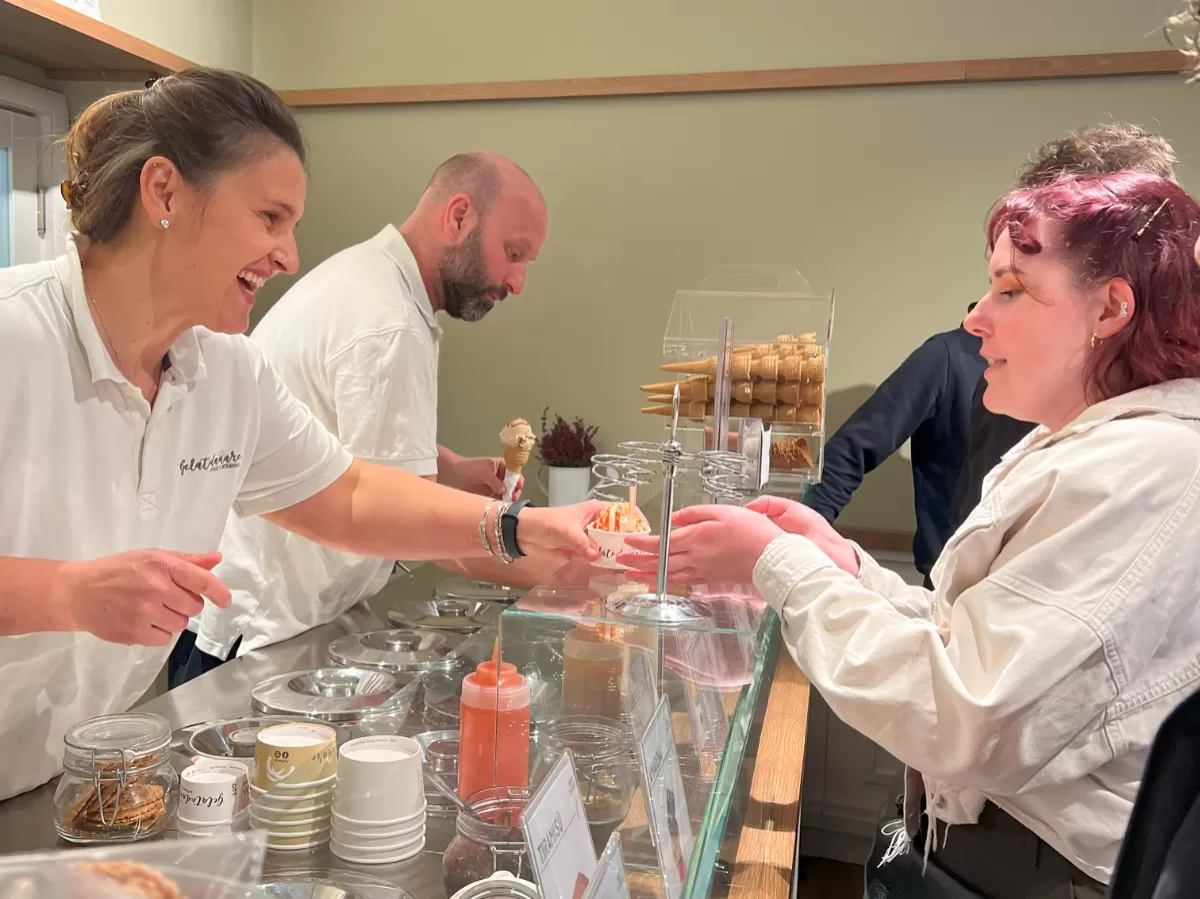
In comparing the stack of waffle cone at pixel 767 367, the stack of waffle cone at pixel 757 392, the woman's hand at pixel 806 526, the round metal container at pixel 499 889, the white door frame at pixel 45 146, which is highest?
the white door frame at pixel 45 146

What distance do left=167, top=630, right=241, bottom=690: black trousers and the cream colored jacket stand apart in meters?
1.70

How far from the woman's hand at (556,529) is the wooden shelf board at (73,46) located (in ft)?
6.69

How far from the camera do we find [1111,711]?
1112 mm

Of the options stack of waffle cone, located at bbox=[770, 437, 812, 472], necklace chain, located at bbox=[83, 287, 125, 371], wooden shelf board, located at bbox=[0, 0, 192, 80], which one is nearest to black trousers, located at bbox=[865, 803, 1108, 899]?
stack of waffle cone, located at bbox=[770, 437, 812, 472]

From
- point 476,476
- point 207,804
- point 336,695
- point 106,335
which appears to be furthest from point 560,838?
point 476,476

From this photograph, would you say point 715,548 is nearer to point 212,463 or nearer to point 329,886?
point 329,886

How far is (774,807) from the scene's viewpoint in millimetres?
1573

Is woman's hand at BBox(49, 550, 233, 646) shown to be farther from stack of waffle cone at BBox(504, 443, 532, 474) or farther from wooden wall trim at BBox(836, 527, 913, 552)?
wooden wall trim at BBox(836, 527, 913, 552)

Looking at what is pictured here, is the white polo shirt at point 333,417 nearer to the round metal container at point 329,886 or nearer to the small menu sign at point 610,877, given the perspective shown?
the round metal container at point 329,886

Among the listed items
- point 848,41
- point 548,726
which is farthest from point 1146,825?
point 848,41

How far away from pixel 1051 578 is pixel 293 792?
849 millimetres

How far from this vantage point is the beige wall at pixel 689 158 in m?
3.34

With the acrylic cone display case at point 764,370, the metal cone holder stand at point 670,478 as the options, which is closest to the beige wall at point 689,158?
the acrylic cone display case at point 764,370

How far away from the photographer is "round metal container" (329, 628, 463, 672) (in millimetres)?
1697
